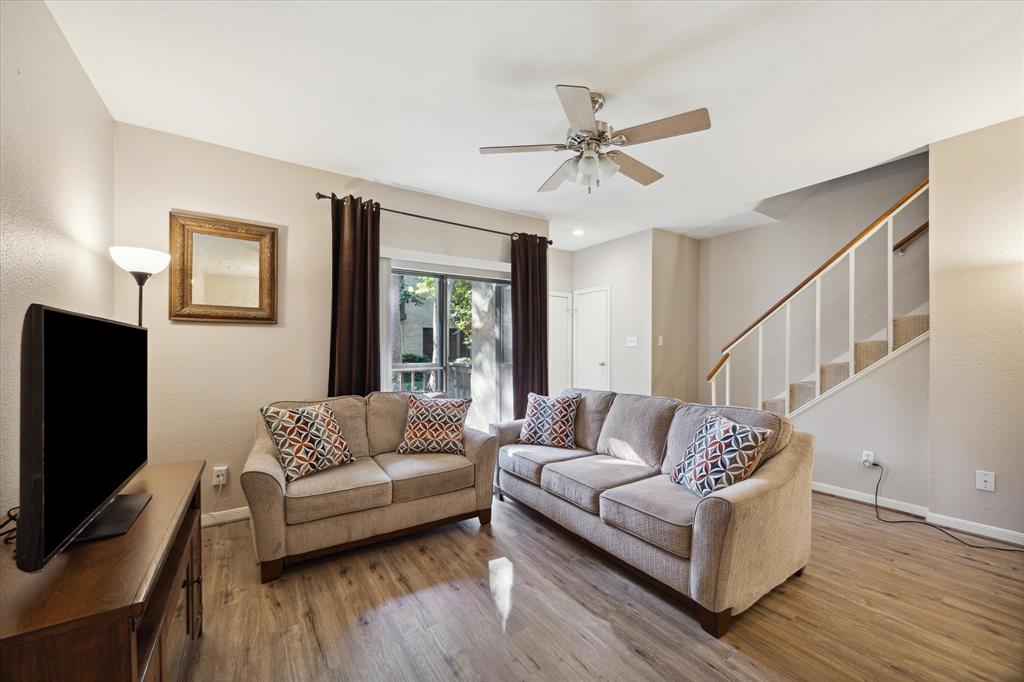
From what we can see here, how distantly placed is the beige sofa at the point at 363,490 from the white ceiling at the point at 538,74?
6.11ft

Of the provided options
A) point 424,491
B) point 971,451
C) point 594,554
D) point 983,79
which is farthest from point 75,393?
point 971,451

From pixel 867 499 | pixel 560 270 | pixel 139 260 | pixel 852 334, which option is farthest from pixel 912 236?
pixel 139 260

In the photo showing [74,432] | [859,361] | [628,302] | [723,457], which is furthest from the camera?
[628,302]

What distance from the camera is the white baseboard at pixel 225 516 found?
9.39 ft

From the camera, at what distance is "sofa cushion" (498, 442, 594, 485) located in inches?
114

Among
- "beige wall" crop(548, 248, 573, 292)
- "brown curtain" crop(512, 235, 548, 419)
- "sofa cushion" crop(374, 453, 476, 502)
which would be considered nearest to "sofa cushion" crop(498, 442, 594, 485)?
"sofa cushion" crop(374, 453, 476, 502)

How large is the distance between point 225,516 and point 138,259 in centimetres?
179

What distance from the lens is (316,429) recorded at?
2631 mm

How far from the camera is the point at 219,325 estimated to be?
2912 mm

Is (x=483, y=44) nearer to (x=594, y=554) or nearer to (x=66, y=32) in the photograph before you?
(x=66, y=32)

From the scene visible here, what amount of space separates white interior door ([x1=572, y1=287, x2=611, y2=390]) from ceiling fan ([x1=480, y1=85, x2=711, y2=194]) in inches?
111

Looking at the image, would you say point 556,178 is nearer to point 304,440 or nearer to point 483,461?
point 483,461

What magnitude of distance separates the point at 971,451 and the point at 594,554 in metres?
2.56

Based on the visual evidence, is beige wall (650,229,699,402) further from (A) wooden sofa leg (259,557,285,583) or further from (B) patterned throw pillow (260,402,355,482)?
(A) wooden sofa leg (259,557,285,583)
